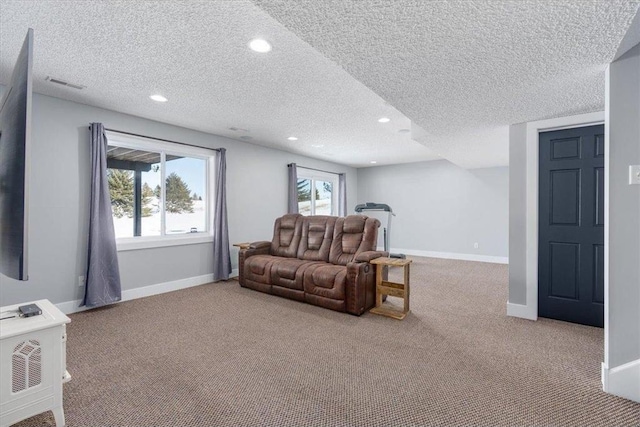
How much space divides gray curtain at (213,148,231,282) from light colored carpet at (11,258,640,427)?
126 centimetres

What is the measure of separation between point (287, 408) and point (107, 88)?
133 inches

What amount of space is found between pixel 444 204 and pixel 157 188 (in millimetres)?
6099

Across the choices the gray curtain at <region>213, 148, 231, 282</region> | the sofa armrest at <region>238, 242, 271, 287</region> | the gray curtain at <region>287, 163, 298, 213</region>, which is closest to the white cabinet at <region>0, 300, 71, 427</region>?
the sofa armrest at <region>238, 242, 271, 287</region>

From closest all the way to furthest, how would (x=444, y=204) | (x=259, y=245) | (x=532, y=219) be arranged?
(x=532, y=219) → (x=259, y=245) → (x=444, y=204)

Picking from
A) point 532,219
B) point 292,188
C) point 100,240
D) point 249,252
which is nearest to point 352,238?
point 249,252

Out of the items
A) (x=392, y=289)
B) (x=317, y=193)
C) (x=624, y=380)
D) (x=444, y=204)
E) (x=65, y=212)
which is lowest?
(x=624, y=380)

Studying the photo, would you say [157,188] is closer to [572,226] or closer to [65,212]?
[65,212]

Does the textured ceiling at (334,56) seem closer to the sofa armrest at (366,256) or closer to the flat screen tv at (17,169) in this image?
the flat screen tv at (17,169)

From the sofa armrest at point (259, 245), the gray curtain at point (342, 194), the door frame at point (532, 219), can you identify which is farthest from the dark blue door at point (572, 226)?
the gray curtain at point (342, 194)

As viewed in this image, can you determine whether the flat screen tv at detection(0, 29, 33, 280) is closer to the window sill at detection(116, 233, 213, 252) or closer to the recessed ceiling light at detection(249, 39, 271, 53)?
the recessed ceiling light at detection(249, 39, 271, 53)

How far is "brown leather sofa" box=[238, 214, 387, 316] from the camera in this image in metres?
3.22

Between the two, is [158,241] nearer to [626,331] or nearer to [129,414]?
[129,414]

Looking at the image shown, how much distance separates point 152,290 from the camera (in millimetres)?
3959

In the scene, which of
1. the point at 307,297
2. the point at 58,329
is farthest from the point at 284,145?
the point at 58,329
